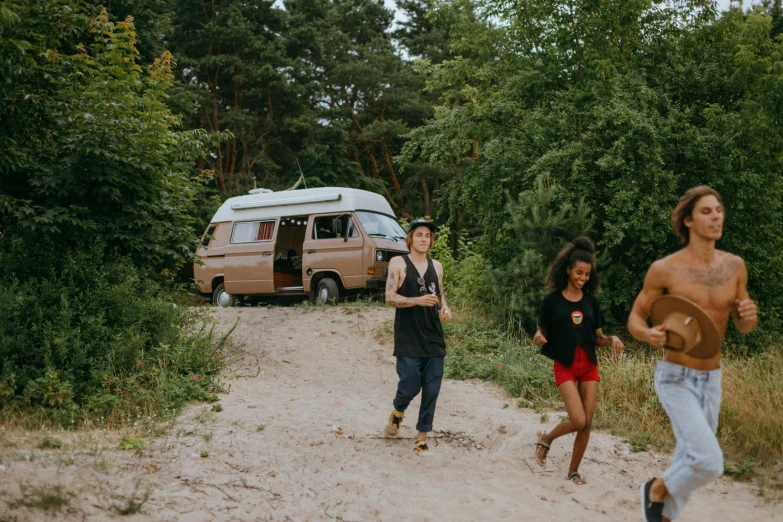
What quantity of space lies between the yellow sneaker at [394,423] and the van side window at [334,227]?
8139 mm

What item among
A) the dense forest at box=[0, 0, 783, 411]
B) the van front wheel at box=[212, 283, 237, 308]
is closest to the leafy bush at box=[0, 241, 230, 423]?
the dense forest at box=[0, 0, 783, 411]

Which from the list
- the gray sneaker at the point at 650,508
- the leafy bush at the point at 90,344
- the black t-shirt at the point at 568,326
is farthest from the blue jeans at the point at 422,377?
the leafy bush at the point at 90,344

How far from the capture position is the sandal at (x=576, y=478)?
586 centimetres

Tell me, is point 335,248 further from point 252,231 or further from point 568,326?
point 568,326

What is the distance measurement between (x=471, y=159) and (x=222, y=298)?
268 inches

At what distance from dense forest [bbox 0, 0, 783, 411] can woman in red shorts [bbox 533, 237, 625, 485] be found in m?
4.11

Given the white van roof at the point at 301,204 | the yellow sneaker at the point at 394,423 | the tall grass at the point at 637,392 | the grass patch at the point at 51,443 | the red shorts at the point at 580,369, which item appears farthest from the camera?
the white van roof at the point at 301,204

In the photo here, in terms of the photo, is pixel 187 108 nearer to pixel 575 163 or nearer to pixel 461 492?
pixel 575 163

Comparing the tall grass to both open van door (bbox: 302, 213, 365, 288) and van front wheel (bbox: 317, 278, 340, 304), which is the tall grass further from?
van front wheel (bbox: 317, 278, 340, 304)

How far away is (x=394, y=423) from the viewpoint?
6.56 metres

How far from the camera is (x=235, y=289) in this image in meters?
16.5

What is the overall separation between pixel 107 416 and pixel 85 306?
1.70m

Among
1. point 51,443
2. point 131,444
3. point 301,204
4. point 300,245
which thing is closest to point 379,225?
point 301,204

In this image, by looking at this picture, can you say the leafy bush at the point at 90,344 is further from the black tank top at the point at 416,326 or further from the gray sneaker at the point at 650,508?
the gray sneaker at the point at 650,508
